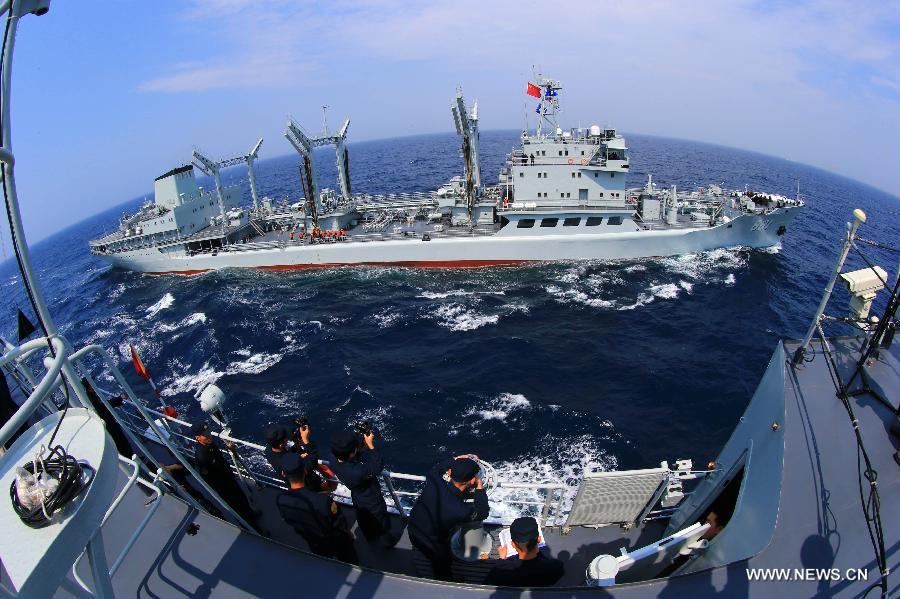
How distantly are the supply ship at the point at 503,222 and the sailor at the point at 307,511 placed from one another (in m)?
26.8

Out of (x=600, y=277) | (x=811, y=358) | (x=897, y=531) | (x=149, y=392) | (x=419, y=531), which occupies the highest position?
(x=811, y=358)

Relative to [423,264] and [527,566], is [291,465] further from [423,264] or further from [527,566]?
[423,264]

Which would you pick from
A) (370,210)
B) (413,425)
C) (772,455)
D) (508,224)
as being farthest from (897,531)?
(370,210)

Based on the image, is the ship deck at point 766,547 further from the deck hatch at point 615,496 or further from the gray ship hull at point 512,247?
the gray ship hull at point 512,247

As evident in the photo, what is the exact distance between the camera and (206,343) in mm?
22922

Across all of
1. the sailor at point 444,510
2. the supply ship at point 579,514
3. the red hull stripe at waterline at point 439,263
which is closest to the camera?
the supply ship at point 579,514

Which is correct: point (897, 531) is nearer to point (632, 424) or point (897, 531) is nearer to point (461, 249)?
point (632, 424)

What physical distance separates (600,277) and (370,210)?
2187 centimetres

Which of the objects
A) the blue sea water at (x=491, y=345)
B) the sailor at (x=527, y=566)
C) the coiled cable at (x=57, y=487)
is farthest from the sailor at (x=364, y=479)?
the blue sea water at (x=491, y=345)

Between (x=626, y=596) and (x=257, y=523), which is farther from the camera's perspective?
(x=257, y=523)

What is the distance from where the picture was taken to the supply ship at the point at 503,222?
30.4 meters

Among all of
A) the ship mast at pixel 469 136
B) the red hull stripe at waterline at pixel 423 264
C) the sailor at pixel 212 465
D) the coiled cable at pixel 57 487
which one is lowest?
the red hull stripe at waterline at pixel 423 264

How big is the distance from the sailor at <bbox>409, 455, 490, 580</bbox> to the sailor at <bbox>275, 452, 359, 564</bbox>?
1.00 m

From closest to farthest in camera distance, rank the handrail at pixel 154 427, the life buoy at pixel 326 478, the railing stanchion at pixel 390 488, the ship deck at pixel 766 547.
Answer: the ship deck at pixel 766 547
the handrail at pixel 154 427
the railing stanchion at pixel 390 488
the life buoy at pixel 326 478
